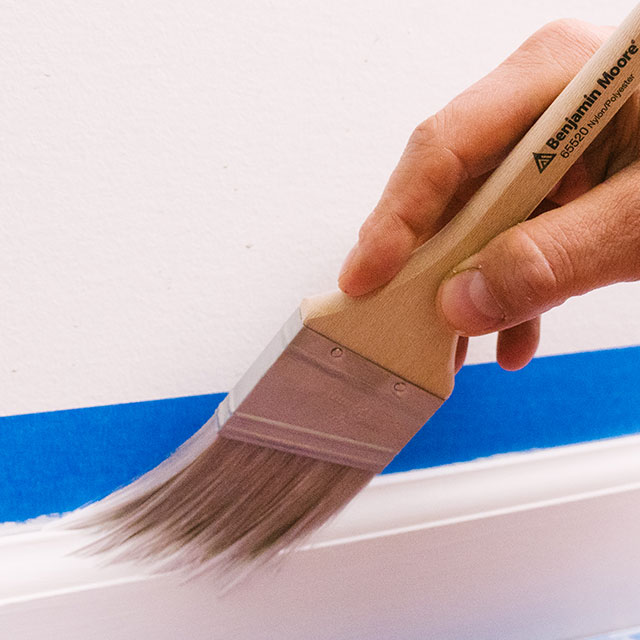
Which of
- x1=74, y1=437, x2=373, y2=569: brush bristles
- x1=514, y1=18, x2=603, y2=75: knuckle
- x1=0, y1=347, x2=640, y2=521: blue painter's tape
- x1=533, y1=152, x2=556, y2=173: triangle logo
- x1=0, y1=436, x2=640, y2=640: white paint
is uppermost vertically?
x1=514, y1=18, x2=603, y2=75: knuckle

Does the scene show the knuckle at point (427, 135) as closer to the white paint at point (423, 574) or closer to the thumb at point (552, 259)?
the thumb at point (552, 259)

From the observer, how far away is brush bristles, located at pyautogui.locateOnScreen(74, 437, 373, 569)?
1.51ft

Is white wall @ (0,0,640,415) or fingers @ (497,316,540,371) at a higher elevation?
white wall @ (0,0,640,415)

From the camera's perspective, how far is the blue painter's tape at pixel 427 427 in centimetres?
48

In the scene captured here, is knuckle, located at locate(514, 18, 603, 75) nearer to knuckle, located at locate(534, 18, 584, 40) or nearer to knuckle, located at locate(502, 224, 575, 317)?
knuckle, located at locate(534, 18, 584, 40)

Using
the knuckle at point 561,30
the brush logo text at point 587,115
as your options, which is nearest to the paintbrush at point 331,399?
the brush logo text at point 587,115

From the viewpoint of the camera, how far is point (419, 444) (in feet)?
1.90

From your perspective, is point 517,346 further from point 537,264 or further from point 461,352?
point 537,264

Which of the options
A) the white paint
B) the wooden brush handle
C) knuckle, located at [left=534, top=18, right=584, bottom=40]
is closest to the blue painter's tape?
the white paint

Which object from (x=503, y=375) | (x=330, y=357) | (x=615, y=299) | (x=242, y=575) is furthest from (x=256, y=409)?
(x=615, y=299)

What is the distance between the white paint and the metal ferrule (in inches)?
4.5

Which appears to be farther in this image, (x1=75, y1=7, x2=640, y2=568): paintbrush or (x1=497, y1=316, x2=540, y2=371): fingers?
(x1=497, y1=316, x2=540, y2=371): fingers

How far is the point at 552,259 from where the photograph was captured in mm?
377

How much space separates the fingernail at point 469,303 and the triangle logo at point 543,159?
0.07 m
